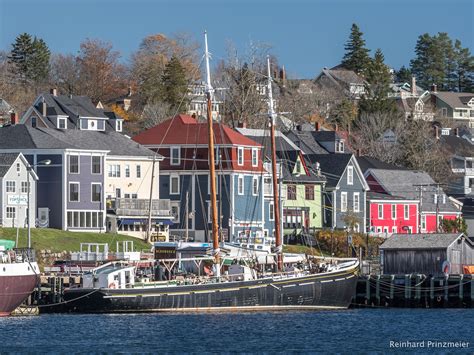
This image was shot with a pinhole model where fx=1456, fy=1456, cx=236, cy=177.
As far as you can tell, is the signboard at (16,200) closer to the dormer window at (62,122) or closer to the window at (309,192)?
the dormer window at (62,122)

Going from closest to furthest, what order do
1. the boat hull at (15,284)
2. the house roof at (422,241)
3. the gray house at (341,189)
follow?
1. the boat hull at (15,284)
2. the house roof at (422,241)
3. the gray house at (341,189)

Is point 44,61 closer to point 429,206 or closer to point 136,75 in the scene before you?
point 136,75

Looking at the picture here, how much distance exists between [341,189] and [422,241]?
111 ft

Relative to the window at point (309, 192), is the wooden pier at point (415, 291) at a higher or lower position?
lower

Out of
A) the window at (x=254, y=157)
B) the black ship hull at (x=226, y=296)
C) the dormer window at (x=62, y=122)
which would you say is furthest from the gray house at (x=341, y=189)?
the black ship hull at (x=226, y=296)

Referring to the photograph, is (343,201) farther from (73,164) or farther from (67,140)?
(73,164)

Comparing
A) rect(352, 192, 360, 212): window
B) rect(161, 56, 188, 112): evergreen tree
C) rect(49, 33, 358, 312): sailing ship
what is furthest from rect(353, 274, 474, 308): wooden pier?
rect(161, 56, 188, 112): evergreen tree

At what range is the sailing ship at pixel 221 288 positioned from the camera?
83.0m

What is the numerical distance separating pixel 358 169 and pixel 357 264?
47.0 meters

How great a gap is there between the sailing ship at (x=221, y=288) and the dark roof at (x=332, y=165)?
43.7m

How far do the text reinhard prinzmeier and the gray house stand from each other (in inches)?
2496

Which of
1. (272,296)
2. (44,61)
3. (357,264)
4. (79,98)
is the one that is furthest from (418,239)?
(44,61)

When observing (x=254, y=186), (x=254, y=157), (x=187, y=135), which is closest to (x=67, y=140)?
(x=187, y=135)

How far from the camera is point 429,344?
6906 centimetres
